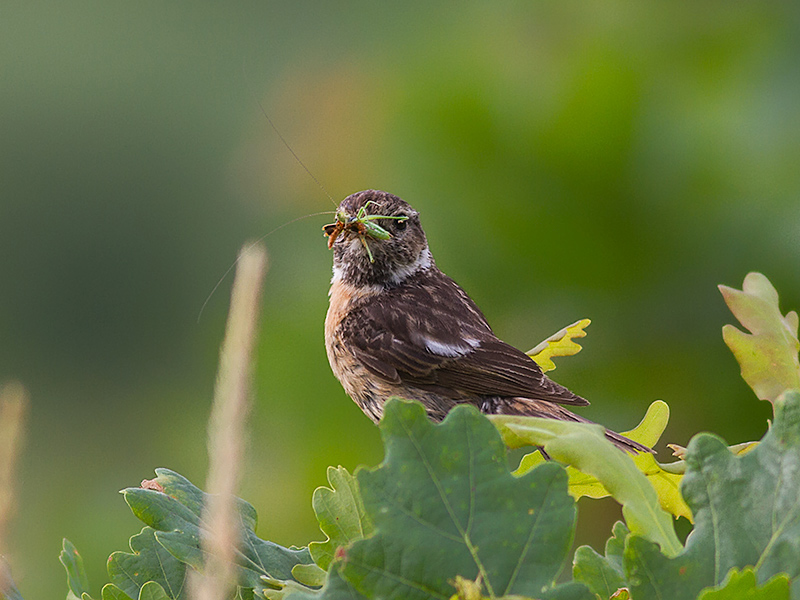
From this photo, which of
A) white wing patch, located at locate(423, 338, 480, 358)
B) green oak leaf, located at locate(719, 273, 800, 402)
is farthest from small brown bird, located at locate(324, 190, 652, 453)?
green oak leaf, located at locate(719, 273, 800, 402)

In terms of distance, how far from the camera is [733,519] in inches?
21.5

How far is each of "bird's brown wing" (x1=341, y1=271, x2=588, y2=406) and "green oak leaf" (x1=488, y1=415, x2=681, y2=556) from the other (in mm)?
1074

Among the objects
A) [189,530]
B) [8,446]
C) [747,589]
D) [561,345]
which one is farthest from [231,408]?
[561,345]

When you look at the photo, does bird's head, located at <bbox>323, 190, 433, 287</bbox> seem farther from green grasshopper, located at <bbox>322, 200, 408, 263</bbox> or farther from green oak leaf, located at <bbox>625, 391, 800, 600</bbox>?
green oak leaf, located at <bbox>625, 391, 800, 600</bbox>

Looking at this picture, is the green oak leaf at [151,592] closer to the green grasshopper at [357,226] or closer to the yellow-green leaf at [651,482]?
the yellow-green leaf at [651,482]

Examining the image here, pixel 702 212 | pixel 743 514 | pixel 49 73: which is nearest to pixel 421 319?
pixel 702 212

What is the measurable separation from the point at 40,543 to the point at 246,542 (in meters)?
2.62

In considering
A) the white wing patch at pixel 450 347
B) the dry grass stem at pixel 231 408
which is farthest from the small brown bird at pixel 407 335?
the dry grass stem at pixel 231 408

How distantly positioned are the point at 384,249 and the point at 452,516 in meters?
1.70

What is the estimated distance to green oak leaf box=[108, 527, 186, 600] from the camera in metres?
0.74

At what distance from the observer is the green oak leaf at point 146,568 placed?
74 centimetres

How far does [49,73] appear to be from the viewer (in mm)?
5957

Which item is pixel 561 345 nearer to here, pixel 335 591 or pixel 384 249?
pixel 335 591

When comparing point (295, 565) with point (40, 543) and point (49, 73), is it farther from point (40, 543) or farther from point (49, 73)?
point (49, 73)
